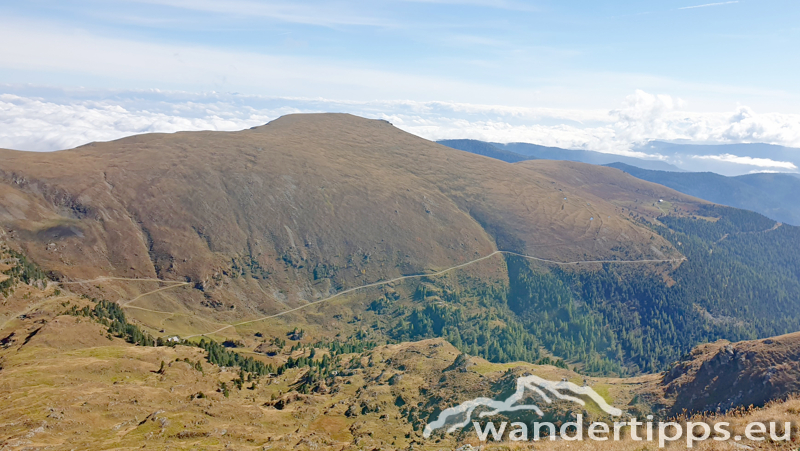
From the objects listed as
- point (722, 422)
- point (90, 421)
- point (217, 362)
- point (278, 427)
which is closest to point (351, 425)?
point (278, 427)

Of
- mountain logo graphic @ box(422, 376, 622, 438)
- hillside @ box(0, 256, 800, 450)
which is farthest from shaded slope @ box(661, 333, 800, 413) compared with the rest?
mountain logo graphic @ box(422, 376, 622, 438)

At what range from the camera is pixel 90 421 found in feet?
272

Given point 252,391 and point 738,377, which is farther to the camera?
point 252,391

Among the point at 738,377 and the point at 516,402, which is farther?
the point at 738,377

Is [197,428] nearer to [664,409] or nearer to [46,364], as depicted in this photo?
[46,364]

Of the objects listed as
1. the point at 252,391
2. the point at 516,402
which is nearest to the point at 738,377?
the point at 516,402

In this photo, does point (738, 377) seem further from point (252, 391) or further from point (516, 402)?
point (252, 391)

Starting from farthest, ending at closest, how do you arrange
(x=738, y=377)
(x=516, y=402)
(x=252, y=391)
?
(x=252, y=391), (x=738, y=377), (x=516, y=402)

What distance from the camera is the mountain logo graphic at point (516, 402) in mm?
93125

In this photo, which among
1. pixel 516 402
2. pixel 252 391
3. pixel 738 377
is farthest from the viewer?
pixel 252 391

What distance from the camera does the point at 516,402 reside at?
96062mm

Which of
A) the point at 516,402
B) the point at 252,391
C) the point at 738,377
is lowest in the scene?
the point at 252,391

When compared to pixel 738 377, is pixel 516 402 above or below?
below

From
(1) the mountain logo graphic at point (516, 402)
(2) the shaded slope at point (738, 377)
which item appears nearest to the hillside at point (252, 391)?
(2) the shaded slope at point (738, 377)
